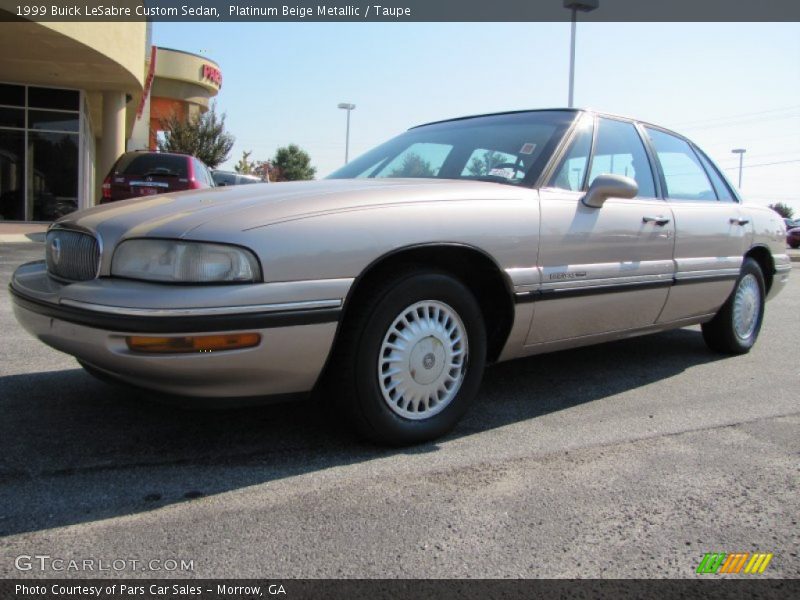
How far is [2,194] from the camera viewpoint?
15.6 m

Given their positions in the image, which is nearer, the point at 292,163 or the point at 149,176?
the point at 149,176

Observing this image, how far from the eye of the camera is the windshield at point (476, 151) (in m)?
3.51

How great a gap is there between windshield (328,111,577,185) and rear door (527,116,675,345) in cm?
14

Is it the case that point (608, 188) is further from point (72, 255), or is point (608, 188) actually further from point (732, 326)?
point (72, 255)

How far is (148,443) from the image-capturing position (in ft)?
9.27

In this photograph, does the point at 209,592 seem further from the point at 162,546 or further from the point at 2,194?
the point at 2,194

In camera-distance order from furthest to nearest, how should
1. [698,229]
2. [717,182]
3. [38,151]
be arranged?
1. [38,151]
2. [717,182]
3. [698,229]

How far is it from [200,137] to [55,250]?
30361 millimetres

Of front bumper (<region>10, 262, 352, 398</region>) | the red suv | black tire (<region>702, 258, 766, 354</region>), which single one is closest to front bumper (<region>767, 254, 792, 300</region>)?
black tire (<region>702, 258, 766, 354</region>)

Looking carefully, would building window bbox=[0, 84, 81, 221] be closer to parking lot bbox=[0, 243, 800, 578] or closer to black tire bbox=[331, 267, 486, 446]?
parking lot bbox=[0, 243, 800, 578]

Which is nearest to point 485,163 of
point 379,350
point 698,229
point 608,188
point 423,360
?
point 608,188

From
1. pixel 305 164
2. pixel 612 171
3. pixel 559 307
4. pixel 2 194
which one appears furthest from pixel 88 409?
pixel 305 164

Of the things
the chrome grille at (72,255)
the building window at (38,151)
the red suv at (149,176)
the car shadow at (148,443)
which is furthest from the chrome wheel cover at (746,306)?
the building window at (38,151)

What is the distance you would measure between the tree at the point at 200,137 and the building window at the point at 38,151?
1443 centimetres
